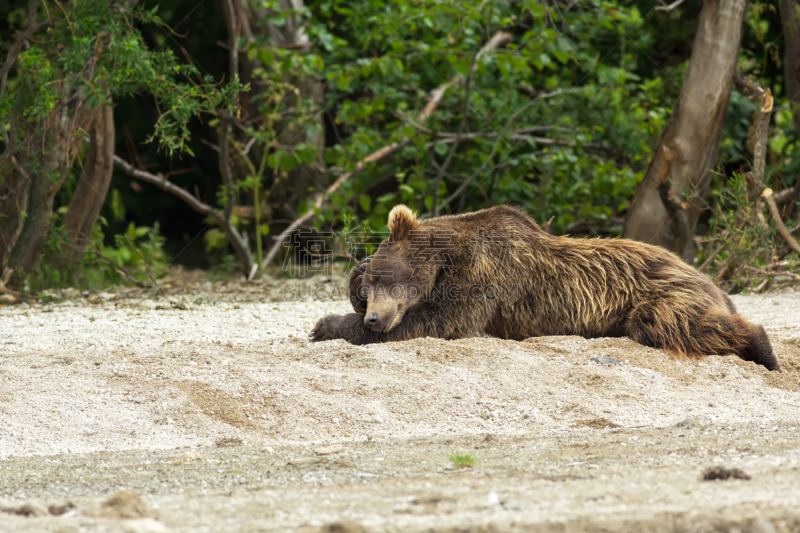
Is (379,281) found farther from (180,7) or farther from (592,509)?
(180,7)

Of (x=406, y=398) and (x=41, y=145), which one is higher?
(x=41, y=145)

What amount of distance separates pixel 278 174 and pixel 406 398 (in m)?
8.26

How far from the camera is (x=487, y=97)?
1092cm

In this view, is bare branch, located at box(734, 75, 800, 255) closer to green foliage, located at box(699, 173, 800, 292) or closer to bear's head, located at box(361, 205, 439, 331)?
green foliage, located at box(699, 173, 800, 292)

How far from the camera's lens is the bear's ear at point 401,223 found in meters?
5.84

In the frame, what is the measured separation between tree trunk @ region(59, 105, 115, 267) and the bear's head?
470cm

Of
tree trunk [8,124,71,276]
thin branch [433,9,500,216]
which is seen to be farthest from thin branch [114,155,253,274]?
thin branch [433,9,500,216]

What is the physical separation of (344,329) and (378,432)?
166 centimetres

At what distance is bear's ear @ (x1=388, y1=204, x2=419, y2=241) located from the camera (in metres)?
5.84

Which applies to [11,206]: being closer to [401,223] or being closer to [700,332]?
[401,223]

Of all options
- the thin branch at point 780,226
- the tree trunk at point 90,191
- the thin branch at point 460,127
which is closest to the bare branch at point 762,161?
the thin branch at point 780,226

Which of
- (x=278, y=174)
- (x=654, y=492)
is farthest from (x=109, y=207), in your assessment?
(x=654, y=492)

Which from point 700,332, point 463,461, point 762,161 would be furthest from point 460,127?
point 463,461

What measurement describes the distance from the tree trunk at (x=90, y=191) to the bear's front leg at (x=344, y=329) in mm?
4616
